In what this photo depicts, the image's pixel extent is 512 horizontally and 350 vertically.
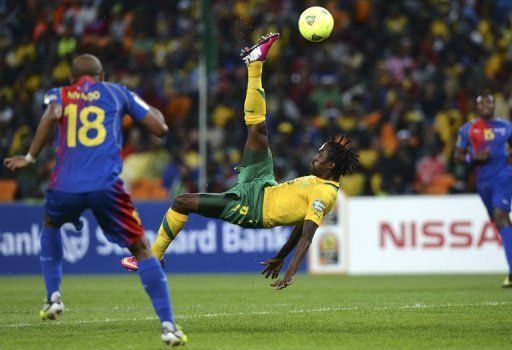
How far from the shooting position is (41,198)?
65.6ft

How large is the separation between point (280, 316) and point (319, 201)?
4.89 ft

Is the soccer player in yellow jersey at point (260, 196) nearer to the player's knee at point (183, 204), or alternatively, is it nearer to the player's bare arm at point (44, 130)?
the player's knee at point (183, 204)

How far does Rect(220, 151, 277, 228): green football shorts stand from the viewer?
10281mm

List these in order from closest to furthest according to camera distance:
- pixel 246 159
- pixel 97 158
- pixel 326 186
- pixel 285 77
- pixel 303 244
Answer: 1. pixel 97 158
2. pixel 303 244
3. pixel 326 186
4. pixel 246 159
5. pixel 285 77

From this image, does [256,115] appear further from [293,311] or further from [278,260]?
[293,311]

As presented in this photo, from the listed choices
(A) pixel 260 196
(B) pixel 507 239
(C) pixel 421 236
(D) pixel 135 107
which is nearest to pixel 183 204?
(A) pixel 260 196

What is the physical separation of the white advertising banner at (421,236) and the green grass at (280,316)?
2064 millimetres

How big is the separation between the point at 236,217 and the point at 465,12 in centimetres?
1343

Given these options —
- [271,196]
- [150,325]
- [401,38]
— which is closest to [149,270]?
[150,325]

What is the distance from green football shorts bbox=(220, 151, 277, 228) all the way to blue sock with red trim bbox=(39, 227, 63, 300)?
203 centimetres

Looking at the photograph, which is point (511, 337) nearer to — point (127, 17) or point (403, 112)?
point (403, 112)

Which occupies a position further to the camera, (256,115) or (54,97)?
(256,115)

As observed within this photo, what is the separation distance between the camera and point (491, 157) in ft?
48.0

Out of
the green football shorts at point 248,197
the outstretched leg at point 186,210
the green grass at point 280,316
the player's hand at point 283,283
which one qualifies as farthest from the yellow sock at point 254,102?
the player's hand at point 283,283
